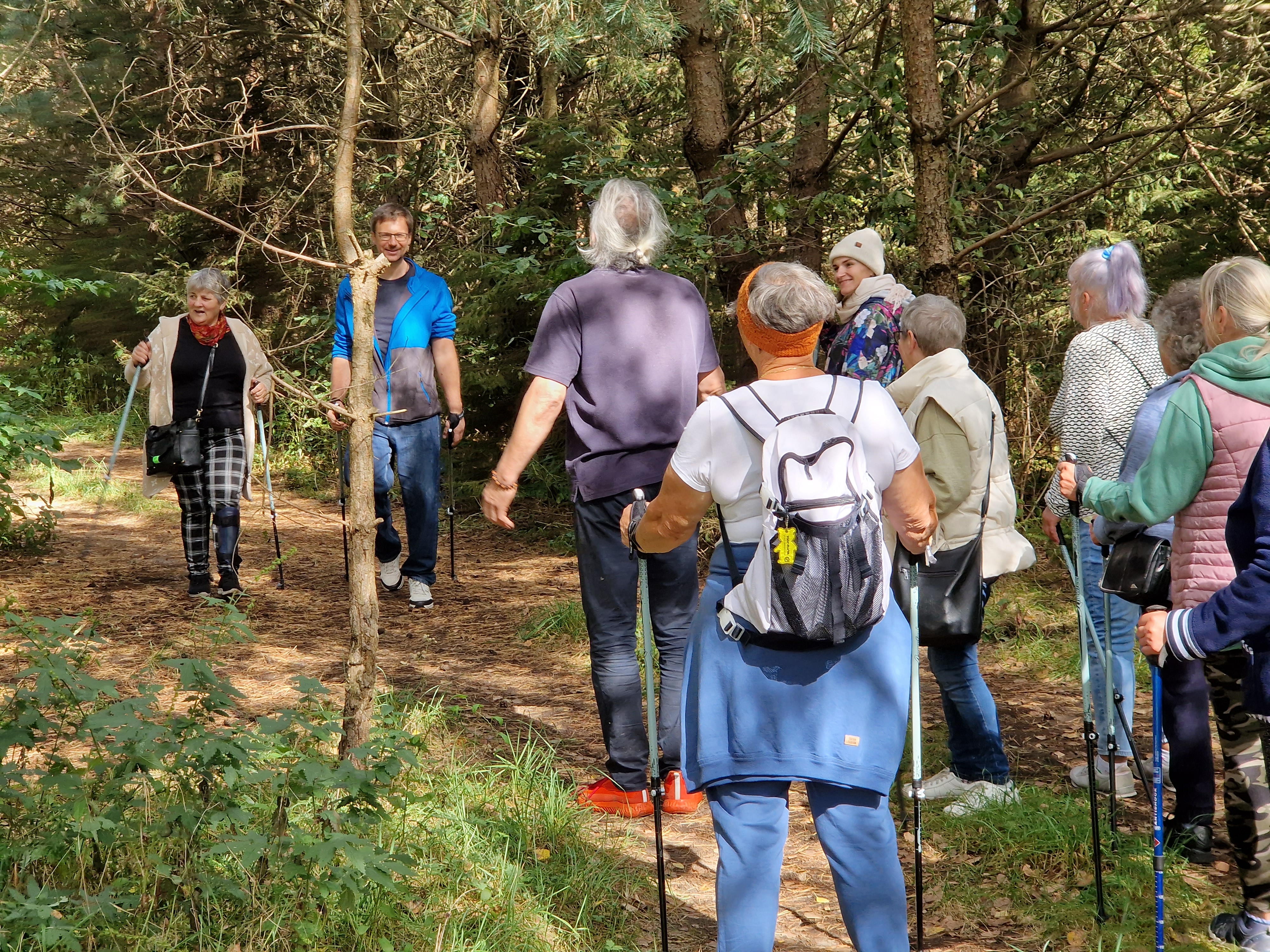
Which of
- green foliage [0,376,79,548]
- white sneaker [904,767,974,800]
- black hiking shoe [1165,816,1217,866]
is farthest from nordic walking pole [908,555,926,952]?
green foliage [0,376,79,548]

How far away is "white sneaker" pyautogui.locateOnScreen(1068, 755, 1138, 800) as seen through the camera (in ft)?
14.3

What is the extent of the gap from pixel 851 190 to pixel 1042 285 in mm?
1489

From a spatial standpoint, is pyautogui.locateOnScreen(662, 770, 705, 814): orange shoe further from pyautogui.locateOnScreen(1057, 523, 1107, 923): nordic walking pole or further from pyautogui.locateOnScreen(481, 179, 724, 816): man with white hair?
pyautogui.locateOnScreen(1057, 523, 1107, 923): nordic walking pole

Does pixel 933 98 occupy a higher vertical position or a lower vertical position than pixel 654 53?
lower

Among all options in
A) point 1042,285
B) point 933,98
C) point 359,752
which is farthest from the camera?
point 1042,285

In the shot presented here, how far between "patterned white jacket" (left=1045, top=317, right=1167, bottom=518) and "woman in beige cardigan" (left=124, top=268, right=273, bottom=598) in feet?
15.2

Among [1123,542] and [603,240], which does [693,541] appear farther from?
[1123,542]

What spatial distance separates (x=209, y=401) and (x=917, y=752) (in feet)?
16.7

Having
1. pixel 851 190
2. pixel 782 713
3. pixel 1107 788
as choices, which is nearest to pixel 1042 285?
pixel 851 190

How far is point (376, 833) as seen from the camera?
11.6 feet

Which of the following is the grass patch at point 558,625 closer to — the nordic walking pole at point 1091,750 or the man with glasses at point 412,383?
the man with glasses at point 412,383

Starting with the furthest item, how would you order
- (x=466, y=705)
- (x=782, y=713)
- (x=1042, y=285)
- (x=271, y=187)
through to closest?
1. (x=271, y=187)
2. (x=1042, y=285)
3. (x=466, y=705)
4. (x=782, y=713)

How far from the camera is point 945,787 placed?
14.3ft

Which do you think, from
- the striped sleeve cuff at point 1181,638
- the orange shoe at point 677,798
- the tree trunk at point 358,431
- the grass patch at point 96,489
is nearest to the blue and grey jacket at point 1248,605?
the striped sleeve cuff at point 1181,638
